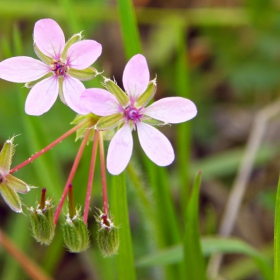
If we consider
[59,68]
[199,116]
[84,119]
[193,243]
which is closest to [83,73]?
[59,68]

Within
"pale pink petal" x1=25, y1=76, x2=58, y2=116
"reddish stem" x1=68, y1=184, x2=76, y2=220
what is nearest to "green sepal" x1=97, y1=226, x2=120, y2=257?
"reddish stem" x1=68, y1=184, x2=76, y2=220

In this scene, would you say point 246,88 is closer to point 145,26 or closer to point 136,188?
point 145,26

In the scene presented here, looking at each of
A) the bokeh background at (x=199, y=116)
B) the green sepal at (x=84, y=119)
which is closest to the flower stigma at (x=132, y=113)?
the green sepal at (x=84, y=119)

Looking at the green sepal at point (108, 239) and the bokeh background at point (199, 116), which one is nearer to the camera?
the green sepal at point (108, 239)

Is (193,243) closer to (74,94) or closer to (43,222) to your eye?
(43,222)

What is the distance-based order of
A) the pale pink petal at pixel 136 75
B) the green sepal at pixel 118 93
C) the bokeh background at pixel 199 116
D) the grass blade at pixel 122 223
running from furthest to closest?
1. the bokeh background at pixel 199 116
2. the grass blade at pixel 122 223
3. the green sepal at pixel 118 93
4. the pale pink petal at pixel 136 75

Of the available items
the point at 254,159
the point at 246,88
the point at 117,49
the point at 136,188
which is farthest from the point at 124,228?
the point at 117,49

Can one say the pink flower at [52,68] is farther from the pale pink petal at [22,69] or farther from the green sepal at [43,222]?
the green sepal at [43,222]

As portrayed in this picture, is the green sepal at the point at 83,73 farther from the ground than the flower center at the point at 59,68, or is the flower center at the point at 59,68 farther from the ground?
the flower center at the point at 59,68
